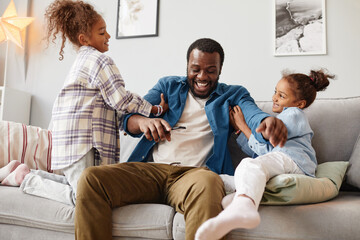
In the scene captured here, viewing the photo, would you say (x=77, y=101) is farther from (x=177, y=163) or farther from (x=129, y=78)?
(x=129, y=78)

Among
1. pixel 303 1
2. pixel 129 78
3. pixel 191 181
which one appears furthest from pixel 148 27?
pixel 191 181

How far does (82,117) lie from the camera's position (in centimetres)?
141

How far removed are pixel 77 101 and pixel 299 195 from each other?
94 centimetres

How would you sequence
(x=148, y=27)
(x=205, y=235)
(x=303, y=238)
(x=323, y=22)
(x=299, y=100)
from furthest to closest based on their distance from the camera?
(x=148, y=27) → (x=323, y=22) → (x=299, y=100) → (x=303, y=238) → (x=205, y=235)

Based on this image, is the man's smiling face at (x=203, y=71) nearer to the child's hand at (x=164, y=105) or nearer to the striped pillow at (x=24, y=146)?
the child's hand at (x=164, y=105)

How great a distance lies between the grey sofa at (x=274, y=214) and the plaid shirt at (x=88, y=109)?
0.22 meters

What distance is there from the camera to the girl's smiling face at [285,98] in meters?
1.61

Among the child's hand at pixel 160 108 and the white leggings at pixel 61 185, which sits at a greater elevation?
the child's hand at pixel 160 108

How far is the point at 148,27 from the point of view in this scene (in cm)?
273

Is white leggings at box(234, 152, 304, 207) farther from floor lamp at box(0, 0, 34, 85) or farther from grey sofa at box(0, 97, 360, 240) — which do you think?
floor lamp at box(0, 0, 34, 85)

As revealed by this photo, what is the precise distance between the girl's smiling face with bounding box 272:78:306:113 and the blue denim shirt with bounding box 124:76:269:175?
127mm

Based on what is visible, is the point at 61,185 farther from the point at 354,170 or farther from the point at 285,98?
the point at 354,170

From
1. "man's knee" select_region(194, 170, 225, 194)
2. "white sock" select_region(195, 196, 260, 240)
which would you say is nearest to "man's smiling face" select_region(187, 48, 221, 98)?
"man's knee" select_region(194, 170, 225, 194)

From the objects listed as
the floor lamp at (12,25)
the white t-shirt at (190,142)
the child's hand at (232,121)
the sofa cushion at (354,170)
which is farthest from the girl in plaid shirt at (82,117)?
the floor lamp at (12,25)
